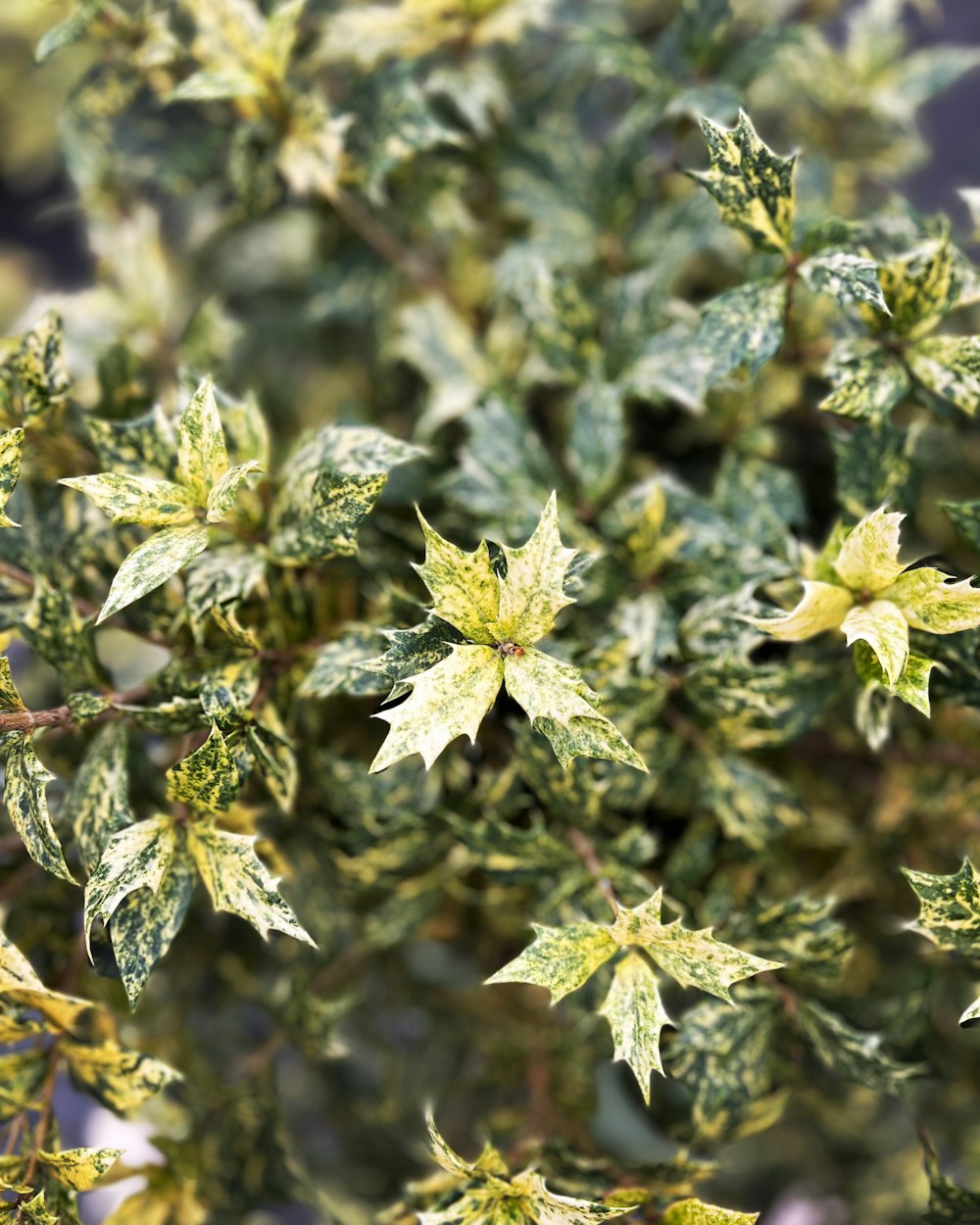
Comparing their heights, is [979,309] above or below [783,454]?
above

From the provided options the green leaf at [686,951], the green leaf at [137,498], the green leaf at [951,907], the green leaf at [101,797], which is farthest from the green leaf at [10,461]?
the green leaf at [951,907]

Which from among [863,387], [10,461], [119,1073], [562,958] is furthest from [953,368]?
[119,1073]

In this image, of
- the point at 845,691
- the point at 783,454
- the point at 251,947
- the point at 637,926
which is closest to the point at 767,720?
the point at 845,691

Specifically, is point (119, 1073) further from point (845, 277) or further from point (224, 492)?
point (845, 277)

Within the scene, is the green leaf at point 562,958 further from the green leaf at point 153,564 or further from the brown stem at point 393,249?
the brown stem at point 393,249

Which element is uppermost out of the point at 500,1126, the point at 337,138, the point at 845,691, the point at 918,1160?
the point at 337,138

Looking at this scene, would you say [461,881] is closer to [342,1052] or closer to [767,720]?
[342,1052]

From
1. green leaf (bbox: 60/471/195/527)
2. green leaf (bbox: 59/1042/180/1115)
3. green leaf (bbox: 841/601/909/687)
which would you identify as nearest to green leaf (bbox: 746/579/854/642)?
green leaf (bbox: 841/601/909/687)
